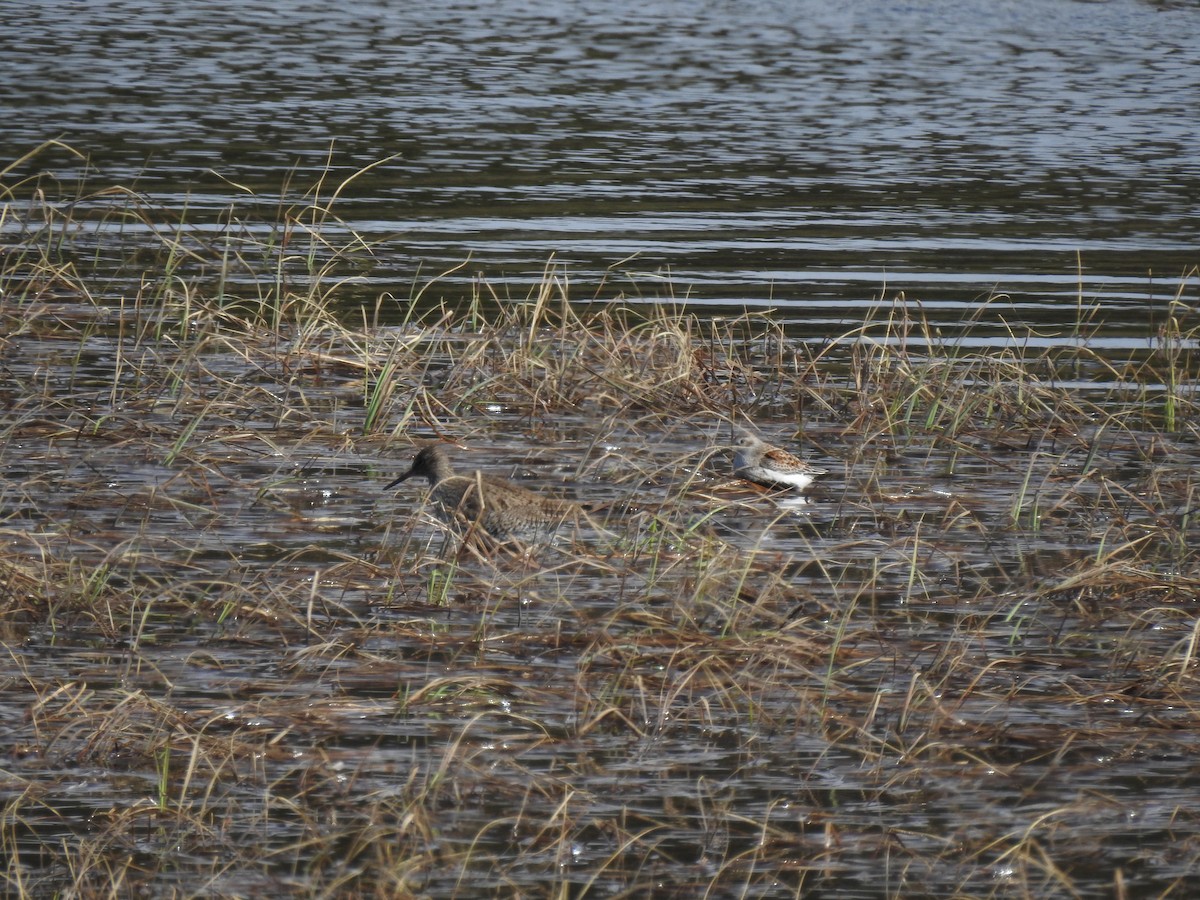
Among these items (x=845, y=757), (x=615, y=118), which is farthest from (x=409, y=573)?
(x=615, y=118)

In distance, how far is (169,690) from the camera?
23.1 feet

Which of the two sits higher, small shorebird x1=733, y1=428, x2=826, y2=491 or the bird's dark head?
the bird's dark head

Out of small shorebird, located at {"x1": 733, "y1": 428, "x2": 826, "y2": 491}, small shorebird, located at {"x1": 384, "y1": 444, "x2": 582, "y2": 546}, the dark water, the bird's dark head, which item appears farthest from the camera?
the dark water

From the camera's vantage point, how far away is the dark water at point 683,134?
1681 cm

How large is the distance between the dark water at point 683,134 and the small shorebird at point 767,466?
7.27 feet

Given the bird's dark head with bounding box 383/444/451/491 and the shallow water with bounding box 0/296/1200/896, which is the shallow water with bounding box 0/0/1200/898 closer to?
the shallow water with bounding box 0/296/1200/896

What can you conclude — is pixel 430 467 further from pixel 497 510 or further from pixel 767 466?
pixel 767 466

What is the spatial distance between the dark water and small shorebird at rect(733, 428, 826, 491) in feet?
7.27

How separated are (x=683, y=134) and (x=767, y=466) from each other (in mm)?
13667

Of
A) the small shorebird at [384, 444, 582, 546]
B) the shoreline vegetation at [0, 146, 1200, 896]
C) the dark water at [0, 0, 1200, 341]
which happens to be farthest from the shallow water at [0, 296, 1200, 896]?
the dark water at [0, 0, 1200, 341]

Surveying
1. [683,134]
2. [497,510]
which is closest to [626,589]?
[497,510]

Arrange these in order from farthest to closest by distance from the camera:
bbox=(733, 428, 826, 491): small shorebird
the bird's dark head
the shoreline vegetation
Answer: bbox=(733, 428, 826, 491): small shorebird, the bird's dark head, the shoreline vegetation

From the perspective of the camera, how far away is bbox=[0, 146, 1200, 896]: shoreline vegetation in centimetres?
613

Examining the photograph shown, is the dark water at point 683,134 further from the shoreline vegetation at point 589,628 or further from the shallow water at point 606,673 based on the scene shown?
the shallow water at point 606,673
